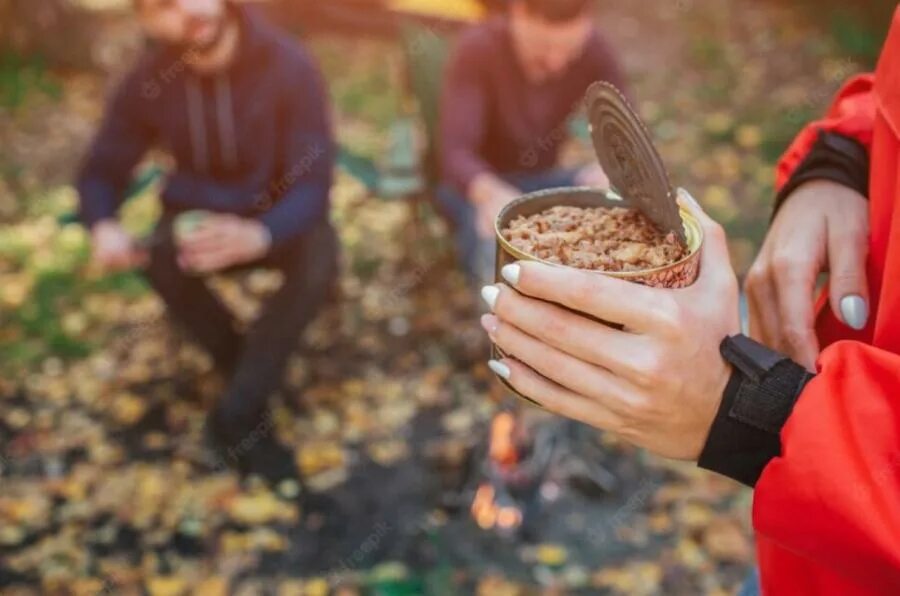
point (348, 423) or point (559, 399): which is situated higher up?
point (559, 399)

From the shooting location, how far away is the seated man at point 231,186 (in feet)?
12.6

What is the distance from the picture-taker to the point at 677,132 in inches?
269

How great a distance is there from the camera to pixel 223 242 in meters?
3.82

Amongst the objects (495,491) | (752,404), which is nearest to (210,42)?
(495,491)

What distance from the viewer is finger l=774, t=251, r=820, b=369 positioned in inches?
57.0

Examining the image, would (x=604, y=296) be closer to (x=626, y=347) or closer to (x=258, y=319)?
(x=626, y=347)

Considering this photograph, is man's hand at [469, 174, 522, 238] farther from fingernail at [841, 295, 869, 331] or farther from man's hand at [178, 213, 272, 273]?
fingernail at [841, 295, 869, 331]

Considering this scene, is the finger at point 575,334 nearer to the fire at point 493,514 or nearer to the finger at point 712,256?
the finger at point 712,256

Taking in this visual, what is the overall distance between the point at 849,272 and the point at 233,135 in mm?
3213

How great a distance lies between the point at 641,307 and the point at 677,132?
608cm

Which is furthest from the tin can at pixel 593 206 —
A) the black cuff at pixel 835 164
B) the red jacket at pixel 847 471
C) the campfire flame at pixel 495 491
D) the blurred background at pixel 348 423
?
the campfire flame at pixel 495 491

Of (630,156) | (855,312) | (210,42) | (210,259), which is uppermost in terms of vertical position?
(630,156)

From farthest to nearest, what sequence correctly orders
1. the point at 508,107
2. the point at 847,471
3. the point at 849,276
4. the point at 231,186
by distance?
the point at 508,107
the point at 231,186
the point at 849,276
the point at 847,471

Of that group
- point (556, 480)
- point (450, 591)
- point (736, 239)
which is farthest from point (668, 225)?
point (736, 239)
